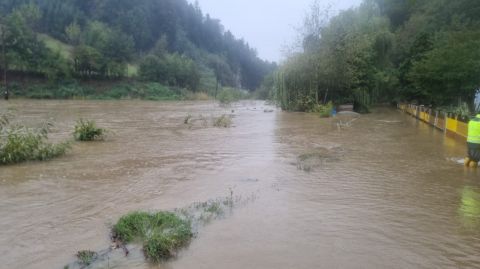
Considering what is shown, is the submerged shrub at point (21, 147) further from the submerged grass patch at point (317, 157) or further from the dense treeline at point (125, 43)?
the dense treeline at point (125, 43)

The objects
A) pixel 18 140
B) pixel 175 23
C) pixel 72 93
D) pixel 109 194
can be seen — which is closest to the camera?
pixel 109 194

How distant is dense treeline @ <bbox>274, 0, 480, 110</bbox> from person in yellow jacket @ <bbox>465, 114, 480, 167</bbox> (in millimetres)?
12668

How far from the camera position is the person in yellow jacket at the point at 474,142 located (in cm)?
977

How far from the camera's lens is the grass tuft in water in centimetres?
467

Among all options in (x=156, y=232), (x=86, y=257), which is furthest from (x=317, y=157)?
(x=86, y=257)

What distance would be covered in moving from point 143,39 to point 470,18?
309 ft

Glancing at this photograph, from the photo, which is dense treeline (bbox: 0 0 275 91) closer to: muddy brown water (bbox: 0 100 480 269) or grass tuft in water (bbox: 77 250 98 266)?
muddy brown water (bbox: 0 100 480 269)

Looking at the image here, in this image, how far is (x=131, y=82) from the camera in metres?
73.8

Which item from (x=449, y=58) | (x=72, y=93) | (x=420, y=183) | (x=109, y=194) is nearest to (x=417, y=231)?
(x=420, y=183)

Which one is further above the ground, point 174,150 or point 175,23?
point 175,23

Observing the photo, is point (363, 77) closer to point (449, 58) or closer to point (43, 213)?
point (449, 58)

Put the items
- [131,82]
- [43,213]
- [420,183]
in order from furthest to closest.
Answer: [131,82]
[420,183]
[43,213]

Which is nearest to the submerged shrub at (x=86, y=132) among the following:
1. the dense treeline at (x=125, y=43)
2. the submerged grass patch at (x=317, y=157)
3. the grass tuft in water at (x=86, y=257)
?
the submerged grass patch at (x=317, y=157)

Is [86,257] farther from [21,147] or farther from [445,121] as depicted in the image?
[445,121]
